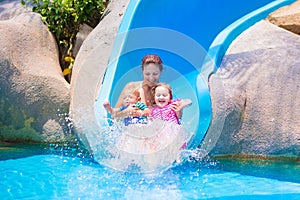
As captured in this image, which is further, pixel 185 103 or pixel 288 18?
pixel 288 18

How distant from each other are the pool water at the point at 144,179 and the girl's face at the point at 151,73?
0.66m

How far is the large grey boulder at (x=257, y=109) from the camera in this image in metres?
3.48

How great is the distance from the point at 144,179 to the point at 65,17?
259 centimetres

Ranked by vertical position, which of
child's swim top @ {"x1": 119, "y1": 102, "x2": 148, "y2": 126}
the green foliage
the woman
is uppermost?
the green foliage

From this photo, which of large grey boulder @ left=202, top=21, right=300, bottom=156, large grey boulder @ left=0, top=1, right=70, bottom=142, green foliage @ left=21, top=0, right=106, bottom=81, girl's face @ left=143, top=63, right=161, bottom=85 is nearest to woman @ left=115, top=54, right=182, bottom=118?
girl's face @ left=143, top=63, right=161, bottom=85

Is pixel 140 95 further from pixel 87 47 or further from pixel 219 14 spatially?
pixel 219 14

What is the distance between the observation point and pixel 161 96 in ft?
10.9

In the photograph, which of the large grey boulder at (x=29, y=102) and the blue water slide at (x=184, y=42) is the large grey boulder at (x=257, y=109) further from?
the large grey boulder at (x=29, y=102)

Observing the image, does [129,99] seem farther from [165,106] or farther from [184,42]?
[184,42]

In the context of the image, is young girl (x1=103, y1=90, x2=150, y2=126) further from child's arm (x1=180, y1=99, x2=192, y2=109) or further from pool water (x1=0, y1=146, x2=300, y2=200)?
pool water (x1=0, y1=146, x2=300, y2=200)

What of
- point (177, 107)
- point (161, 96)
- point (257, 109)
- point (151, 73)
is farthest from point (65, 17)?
point (257, 109)

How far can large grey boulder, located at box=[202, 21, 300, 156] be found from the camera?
348cm

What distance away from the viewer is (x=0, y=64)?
391cm

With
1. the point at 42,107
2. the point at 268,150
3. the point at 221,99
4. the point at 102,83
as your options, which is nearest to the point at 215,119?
the point at 221,99
